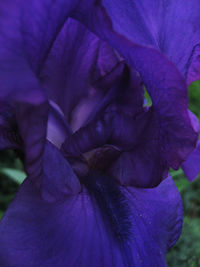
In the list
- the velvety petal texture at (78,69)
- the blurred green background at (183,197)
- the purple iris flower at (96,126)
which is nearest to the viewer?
the purple iris flower at (96,126)

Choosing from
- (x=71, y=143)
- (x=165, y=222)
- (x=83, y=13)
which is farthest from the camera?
(x=165, y=222)

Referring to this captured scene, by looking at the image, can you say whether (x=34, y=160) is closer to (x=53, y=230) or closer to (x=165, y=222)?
(x=53, y=230)

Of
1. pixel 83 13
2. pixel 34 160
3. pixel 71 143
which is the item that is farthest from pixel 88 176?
pixel 83 13

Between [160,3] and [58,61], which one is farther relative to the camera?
[58,61]

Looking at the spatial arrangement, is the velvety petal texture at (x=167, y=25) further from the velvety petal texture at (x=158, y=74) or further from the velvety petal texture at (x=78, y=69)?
the velvety petal texture at (x=78, y=69)

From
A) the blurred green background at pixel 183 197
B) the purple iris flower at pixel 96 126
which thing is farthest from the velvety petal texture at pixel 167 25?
the blurred green background at pixel 183 197

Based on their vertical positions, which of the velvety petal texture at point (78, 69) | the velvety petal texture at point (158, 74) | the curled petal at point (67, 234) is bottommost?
the curled petal at point (67, 234)
